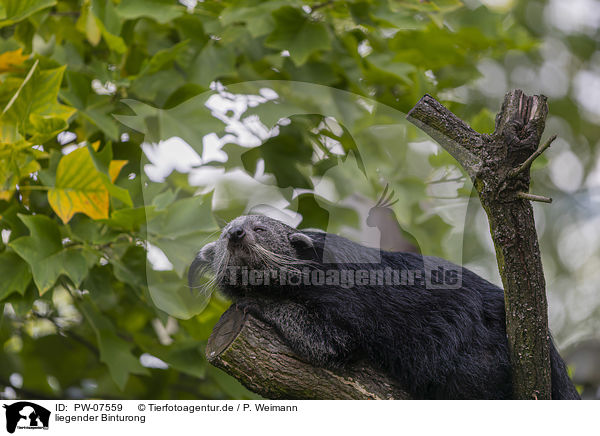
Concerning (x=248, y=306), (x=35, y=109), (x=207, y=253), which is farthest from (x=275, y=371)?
(x=35, y=109)

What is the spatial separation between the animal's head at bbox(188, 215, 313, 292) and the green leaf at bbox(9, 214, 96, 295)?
76cm

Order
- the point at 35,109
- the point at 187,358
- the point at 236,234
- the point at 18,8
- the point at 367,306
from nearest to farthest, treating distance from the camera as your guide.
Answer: the point at 236,234
the point at 367,306
the point at 35,109
the point at 18,8
the point at 187,358

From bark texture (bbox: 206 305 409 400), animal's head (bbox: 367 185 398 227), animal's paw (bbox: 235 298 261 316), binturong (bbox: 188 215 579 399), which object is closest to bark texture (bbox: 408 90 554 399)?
binturong (bbox: 188 215 579 399)

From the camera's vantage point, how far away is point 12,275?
2.40 metres

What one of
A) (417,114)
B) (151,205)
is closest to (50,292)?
(151,205)

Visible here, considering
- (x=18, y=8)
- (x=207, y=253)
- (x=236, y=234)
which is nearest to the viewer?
(x=236, y=234)

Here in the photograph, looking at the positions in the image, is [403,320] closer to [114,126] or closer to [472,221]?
[472,221]

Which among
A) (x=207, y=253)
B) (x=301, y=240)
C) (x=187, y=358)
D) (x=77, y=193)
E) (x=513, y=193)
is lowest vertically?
(x=187, y=358)

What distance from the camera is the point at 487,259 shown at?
2.28 m

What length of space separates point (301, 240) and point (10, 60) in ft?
5.72

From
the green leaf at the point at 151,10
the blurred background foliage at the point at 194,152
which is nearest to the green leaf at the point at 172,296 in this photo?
the blurred background foliage at the point at 194,152

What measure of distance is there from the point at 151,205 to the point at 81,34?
1.47 metres

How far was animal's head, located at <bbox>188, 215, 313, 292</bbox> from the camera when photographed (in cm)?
179

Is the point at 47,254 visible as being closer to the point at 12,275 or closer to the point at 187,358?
the point at 12,275
